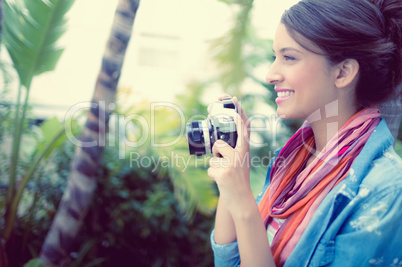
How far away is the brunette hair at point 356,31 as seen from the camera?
0.87 m

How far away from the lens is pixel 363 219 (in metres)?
0.74

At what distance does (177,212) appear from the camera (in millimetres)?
2467

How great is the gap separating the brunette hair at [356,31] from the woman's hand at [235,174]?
0.29 metres

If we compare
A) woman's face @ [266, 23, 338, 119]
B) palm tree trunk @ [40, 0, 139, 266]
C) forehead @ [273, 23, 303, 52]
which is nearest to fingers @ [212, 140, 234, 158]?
woman's face @ [266, 23, 338, 119]

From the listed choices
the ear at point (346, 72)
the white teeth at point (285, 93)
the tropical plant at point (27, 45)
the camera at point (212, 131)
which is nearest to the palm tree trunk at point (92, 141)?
the tropical plant at point (27, 45)

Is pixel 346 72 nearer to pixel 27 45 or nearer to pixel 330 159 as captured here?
pixel 330 159

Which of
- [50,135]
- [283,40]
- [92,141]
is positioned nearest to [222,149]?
[283,40]

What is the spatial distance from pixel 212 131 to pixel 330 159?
31cm

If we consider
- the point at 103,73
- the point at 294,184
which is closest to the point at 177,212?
the point at 103,73

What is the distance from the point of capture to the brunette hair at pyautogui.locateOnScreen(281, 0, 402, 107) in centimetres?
87

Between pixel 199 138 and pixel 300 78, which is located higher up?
pixel 300 78

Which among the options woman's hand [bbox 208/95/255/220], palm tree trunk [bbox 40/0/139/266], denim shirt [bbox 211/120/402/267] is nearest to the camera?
denim shirt [bbox 211/120/402/267]

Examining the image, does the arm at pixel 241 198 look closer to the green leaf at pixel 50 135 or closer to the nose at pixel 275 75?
the nose at pixel 275 75

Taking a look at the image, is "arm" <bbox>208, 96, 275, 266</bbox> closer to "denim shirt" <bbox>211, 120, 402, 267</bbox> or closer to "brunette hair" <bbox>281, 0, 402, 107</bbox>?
"denim shirt" <bbox>211, 120, 402, 267</bbox>
